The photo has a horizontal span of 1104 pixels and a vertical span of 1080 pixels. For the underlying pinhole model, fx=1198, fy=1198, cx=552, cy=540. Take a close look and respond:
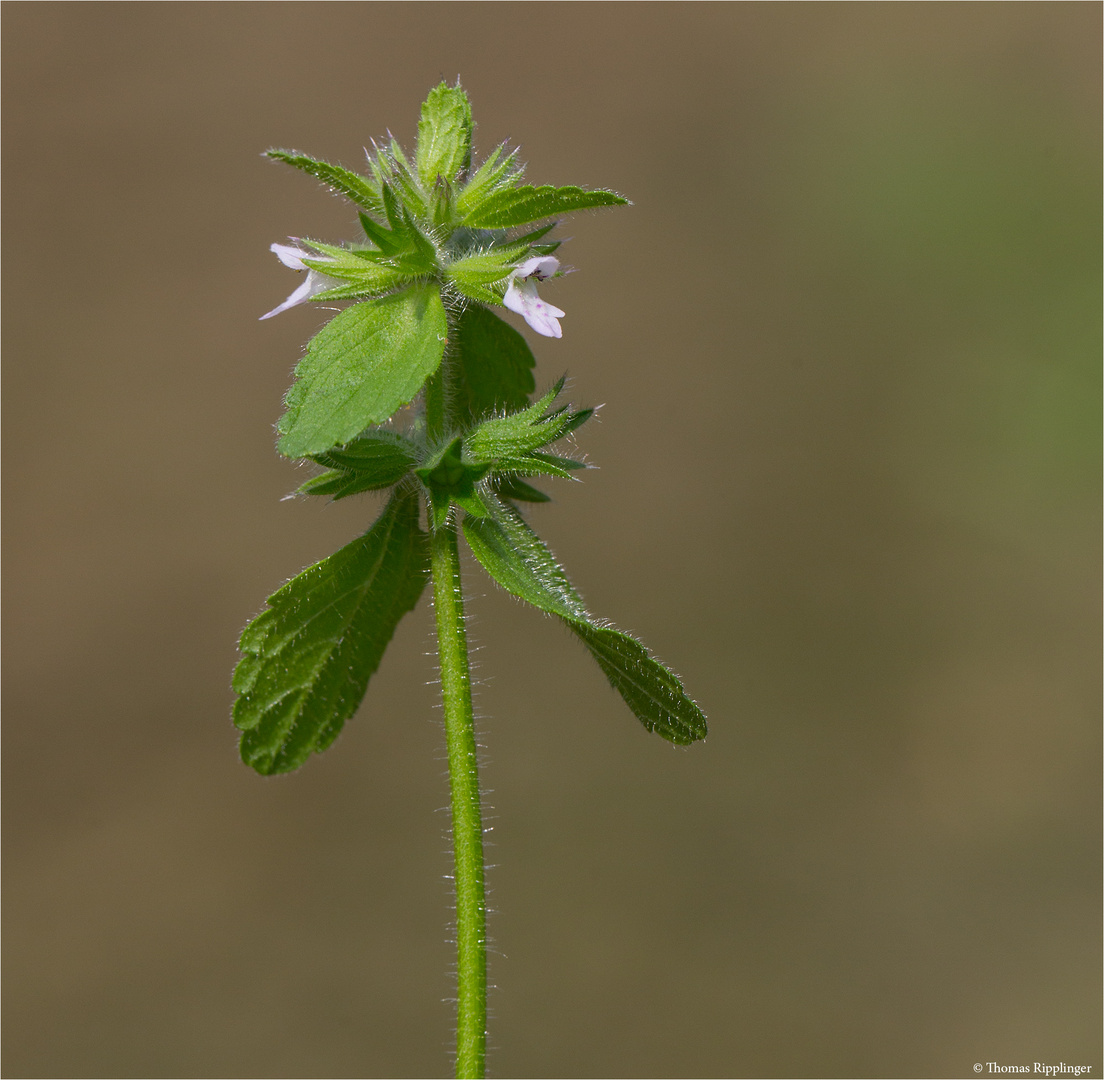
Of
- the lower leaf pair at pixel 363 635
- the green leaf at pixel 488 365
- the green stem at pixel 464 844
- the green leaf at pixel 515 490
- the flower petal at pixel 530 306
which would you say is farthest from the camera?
the green leaf at pixel 488 365

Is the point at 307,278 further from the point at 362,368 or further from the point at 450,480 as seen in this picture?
the point at 450,480

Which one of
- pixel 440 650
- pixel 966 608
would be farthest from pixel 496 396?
pixel 966 608

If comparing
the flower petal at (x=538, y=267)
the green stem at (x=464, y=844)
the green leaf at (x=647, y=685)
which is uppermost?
the flower petal at (x=538, y=267)

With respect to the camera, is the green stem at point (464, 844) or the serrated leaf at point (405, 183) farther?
the serrated leaf at point (405, 183)

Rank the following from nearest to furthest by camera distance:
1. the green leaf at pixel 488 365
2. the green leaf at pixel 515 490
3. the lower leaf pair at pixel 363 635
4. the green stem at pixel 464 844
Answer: the green stem at pixel 464 844, the lower leaf pair at pixel 363 635, the green leaf at pixel 515 490, the green leaf at pixel 488 365

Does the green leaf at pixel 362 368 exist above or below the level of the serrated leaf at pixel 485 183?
below

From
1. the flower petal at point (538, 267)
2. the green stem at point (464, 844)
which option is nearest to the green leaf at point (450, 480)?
the green stem at point (464, 844)

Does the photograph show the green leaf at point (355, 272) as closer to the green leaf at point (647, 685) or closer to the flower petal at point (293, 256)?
the flower petal at point (293, 256)
